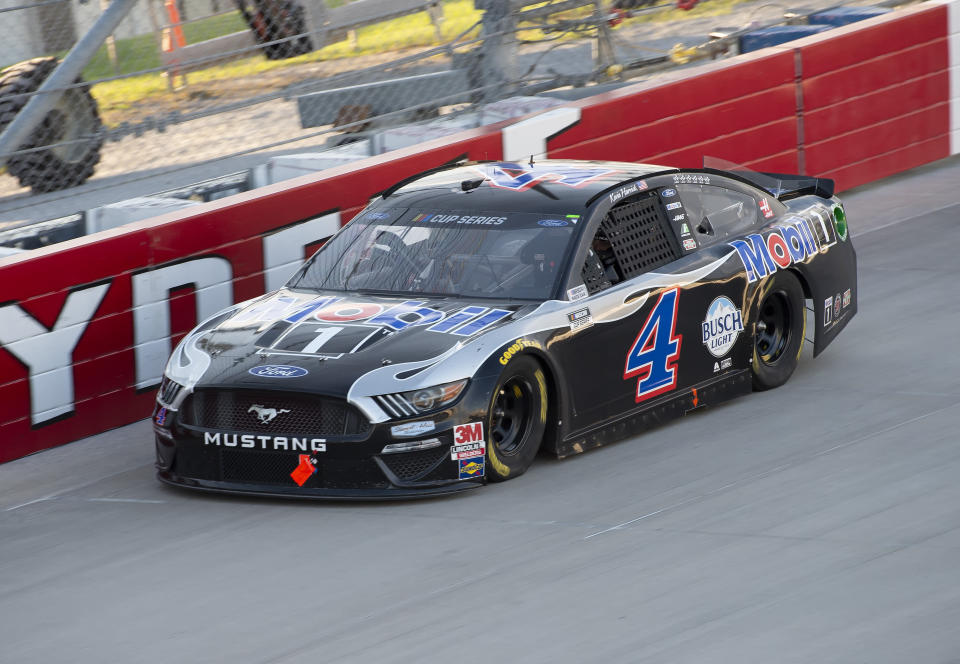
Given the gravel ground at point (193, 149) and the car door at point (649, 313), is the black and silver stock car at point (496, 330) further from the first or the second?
the gravel ground at point (193, 149)

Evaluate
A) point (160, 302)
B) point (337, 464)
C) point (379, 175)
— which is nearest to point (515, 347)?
point (337, 464)

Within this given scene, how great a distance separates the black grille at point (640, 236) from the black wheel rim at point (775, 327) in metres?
0.94

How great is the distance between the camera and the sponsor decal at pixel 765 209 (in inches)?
347

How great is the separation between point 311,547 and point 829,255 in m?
4.07

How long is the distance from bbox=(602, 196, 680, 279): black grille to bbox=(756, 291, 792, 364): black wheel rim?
37.0 inches

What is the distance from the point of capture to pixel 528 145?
11.4 m

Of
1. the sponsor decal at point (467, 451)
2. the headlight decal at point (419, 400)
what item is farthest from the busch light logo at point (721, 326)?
A: the headlight decal at point (419, 400)

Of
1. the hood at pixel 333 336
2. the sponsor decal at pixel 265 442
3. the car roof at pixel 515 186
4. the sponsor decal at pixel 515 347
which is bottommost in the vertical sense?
the sponsor decal at pixel 265 442

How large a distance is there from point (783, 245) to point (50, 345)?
4.19 m

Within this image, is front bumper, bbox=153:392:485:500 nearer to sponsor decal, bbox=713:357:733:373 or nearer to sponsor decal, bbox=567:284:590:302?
sponsor decal, bbox=567:284:590:302

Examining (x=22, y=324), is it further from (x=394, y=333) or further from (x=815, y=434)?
(x=815, y=434)

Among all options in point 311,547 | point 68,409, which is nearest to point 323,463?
point 311,547

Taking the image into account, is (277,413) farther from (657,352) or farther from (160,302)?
(160,302)

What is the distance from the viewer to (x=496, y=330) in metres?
7.09
